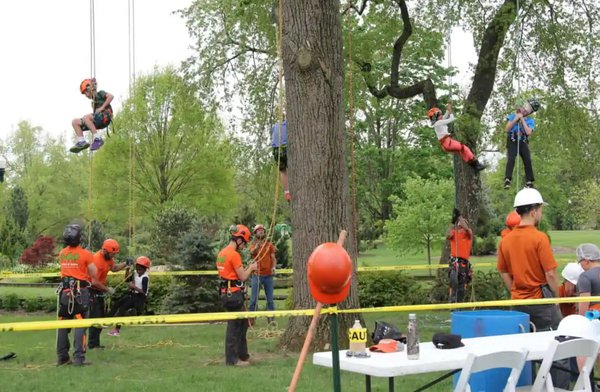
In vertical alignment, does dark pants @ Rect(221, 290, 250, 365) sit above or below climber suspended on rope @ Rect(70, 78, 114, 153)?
below

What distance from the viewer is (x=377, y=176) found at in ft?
130

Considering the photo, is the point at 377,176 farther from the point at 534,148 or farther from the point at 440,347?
the point at 440,347

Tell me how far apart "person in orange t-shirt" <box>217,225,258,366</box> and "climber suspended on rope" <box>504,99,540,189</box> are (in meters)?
4.68

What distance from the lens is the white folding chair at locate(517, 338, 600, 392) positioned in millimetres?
5039

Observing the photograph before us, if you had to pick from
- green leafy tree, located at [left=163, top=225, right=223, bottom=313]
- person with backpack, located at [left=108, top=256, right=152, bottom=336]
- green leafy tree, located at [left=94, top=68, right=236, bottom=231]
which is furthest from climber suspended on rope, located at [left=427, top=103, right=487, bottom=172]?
green leafy tree, located at [left=94, top=68, right=236, bottom=231]

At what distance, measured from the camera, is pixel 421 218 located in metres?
26.3

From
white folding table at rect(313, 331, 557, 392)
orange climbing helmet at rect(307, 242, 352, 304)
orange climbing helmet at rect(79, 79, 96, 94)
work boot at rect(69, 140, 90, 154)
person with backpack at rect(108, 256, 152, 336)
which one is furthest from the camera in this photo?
person with backpack at rect(108, 256, 152, 336)

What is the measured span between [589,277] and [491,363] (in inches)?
114

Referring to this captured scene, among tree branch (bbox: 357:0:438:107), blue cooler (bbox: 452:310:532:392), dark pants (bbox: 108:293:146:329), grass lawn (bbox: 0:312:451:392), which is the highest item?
tree branch (bbox: 357:0:438:107)

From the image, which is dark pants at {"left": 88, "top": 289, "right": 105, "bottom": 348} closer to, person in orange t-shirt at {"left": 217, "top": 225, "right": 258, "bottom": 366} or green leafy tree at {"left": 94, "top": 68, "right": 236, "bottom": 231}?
person in orange t-shirt at {"left": 217, "top": 225, "right": 258, "bottom": 366}

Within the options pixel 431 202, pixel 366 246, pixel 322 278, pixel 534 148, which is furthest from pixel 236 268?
pixel 366 246

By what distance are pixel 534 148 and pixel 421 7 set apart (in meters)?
4.49

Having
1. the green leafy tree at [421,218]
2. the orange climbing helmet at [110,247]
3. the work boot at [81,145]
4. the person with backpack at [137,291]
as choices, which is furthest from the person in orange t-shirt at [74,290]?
the green leafy tree at [421,218]

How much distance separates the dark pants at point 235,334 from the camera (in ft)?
30.4
